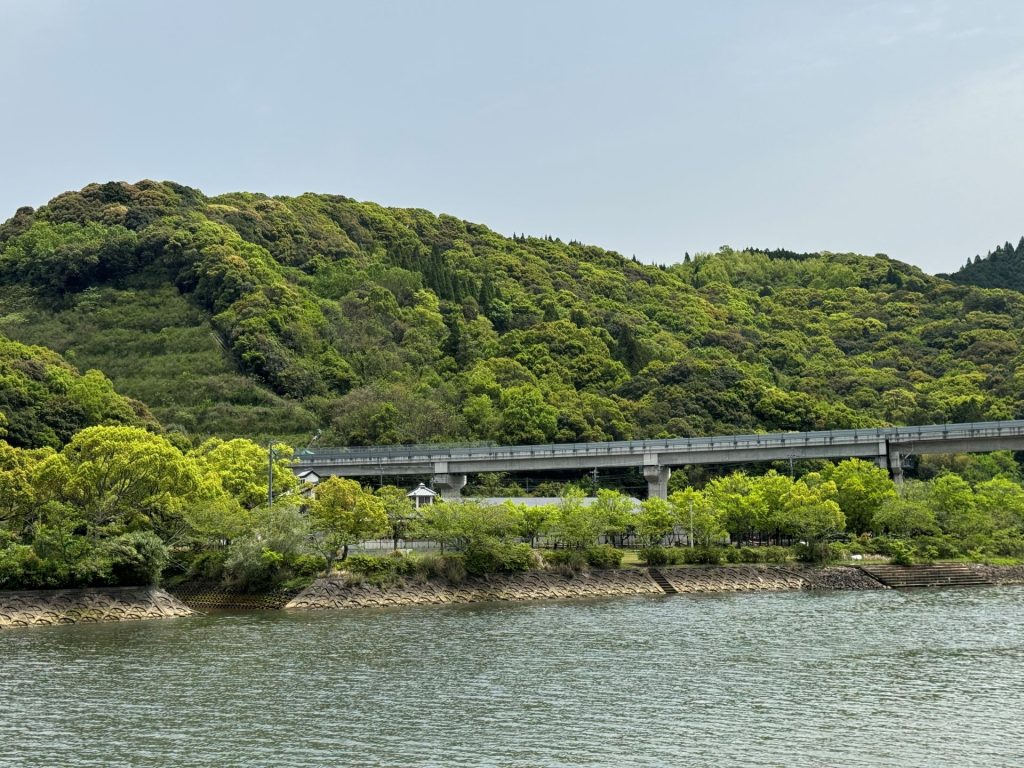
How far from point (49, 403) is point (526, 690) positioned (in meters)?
70.1

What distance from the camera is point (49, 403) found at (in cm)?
9312

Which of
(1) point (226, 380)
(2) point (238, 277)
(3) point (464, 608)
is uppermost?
(2) point (238, 277)

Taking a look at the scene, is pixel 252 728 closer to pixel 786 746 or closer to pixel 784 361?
pixel 786 746

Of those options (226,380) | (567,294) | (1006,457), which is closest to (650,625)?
(1006,457)

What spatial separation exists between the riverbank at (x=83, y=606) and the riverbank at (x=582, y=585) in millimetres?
6738

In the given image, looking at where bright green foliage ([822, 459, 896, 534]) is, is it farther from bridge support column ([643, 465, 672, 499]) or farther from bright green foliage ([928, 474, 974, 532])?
bridge support column ([643, 465, 672, 499])

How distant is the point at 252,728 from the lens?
1203 inches

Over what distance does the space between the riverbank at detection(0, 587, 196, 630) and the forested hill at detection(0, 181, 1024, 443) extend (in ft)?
198

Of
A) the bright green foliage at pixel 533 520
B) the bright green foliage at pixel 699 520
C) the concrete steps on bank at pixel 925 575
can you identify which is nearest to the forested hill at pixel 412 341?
the bright green foliage at pixel 699 520

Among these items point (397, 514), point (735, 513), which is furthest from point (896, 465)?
point (397, 514)

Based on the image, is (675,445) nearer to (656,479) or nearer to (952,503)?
(656,479)

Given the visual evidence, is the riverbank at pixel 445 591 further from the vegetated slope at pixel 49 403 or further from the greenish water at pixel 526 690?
the vegetated slope at pixel 49 403

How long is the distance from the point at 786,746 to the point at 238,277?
12942 cm

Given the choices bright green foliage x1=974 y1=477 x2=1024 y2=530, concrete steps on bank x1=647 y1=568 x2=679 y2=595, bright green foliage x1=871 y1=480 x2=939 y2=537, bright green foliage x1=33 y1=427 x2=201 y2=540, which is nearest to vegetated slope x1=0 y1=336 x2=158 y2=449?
bright green foliage x1=33 y1=427 x2=201 y2=540
